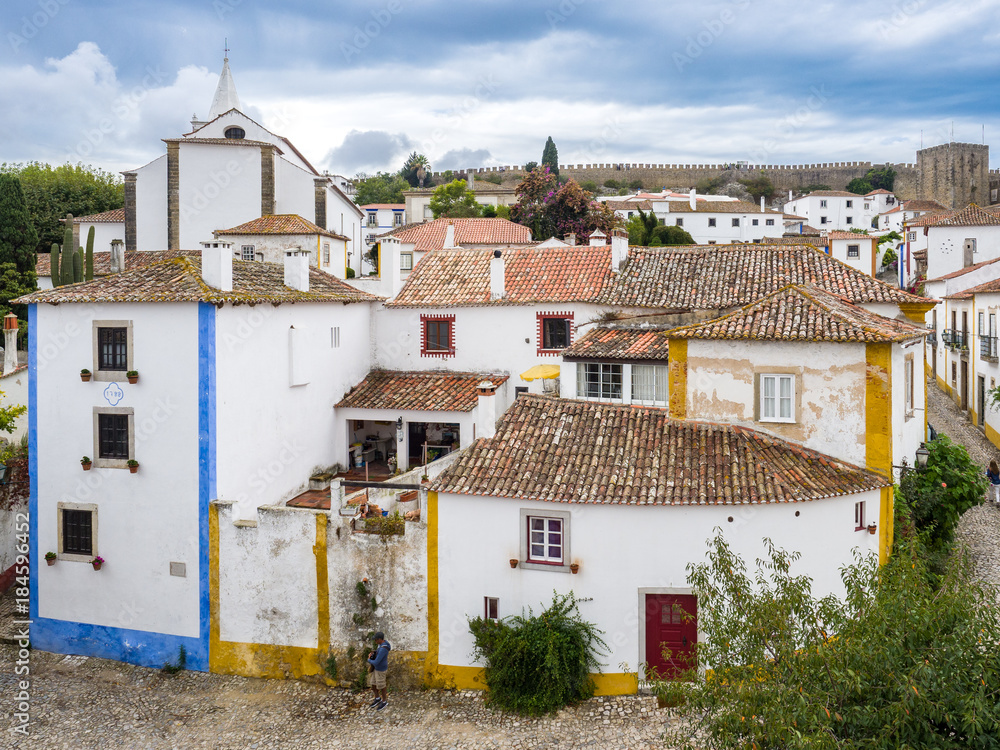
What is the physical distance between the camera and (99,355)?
1717 cm

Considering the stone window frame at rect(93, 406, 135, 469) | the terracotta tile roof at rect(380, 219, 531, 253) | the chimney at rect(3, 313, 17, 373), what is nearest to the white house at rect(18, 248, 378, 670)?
the stone window frame at rect(93, 406, 135, 469)

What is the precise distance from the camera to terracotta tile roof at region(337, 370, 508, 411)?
22453 millimetres

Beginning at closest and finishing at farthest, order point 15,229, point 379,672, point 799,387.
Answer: point 379,672
point 799,387
point 15,229

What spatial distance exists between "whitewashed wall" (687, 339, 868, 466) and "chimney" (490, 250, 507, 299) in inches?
361

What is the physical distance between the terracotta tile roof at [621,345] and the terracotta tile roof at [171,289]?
6.87 metres

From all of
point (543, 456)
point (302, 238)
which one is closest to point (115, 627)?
point (543, 456)

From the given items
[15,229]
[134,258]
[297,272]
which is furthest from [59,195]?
[297,272]

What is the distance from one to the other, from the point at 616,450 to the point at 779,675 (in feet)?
25.8

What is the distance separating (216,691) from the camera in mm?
15805

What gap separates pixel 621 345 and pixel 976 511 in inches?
489

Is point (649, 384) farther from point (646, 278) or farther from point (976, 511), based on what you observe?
point (976, 511)

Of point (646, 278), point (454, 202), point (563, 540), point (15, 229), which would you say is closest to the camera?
point (563, 540)

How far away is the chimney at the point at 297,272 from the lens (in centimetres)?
2077

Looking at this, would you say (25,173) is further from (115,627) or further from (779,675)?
(779,675)
